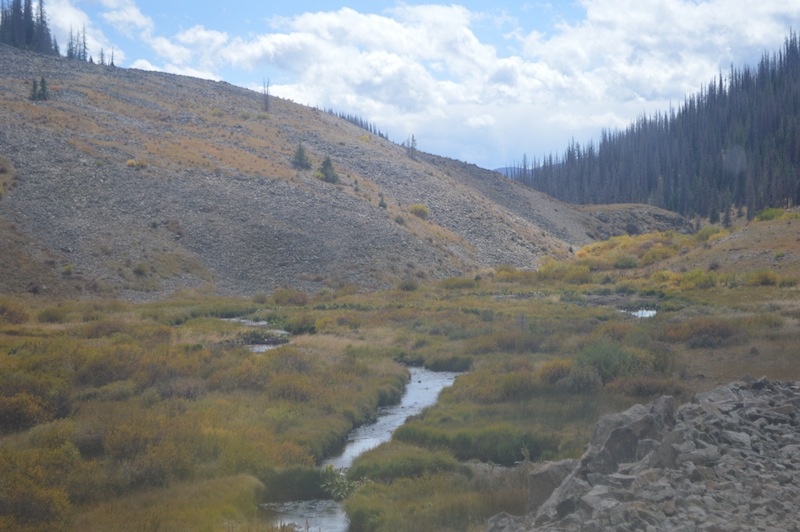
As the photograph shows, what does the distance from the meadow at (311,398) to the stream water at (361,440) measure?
447 millimetres

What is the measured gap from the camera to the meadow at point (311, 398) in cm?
1437

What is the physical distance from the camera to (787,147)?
12812 centimetres

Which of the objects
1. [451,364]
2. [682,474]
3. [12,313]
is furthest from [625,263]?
[682,474]

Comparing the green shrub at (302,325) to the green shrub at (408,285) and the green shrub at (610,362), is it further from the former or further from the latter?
the green shrub at (610,362)

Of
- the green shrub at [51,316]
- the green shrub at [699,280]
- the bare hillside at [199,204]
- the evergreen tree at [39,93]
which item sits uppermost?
the evergreen tree at [39,93]

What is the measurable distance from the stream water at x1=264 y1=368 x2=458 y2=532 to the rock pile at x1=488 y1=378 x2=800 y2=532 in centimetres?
492

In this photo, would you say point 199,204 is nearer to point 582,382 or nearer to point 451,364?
point 451,364

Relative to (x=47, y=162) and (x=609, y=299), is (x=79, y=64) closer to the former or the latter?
(x=47, y=162)

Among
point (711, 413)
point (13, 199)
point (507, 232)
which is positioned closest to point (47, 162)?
point (13, 199)

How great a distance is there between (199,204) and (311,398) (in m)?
48.1

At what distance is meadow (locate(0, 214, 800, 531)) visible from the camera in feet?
47.1

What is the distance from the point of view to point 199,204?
221 feet

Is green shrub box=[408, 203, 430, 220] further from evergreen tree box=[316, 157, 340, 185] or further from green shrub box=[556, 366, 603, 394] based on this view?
green shrub box=[556, 366, 603, 394]

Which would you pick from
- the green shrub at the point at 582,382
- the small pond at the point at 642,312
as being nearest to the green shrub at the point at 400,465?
the green shrub at the point at 582,382
